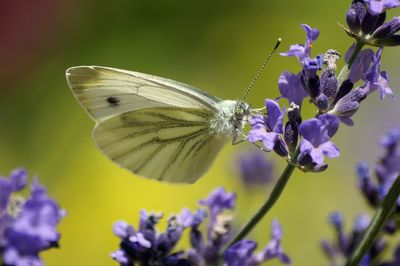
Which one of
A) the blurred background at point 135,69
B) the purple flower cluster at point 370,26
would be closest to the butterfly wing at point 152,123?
the purple flower cluster at point 370,26

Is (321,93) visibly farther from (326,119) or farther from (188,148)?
(188,148)

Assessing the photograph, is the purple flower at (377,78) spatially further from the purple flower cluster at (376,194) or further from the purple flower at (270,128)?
the purple flower cluster at (376,194)

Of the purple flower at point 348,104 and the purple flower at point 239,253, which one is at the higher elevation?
the purple flower at point 348,104

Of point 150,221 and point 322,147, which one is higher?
point 322,147

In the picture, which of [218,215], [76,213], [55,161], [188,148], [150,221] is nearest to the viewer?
[150,221]

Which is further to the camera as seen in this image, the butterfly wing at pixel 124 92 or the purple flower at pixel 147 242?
the butterfly wing at pixel 124 92

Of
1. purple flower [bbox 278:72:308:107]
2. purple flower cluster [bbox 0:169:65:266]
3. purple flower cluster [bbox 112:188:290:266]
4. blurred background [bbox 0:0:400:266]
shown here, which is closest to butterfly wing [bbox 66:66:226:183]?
purple flower cluster [bbox 112:188:290:266]

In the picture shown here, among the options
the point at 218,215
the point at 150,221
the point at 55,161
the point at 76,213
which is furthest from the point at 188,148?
the point at 55,161
